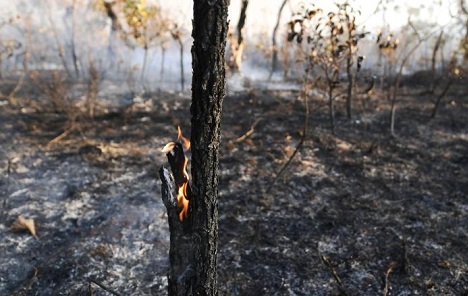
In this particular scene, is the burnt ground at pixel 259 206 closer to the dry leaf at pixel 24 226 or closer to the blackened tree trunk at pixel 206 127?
the dry leaf at pixel 24 226

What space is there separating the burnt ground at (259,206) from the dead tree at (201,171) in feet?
3.81

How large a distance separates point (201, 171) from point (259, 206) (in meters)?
3.71

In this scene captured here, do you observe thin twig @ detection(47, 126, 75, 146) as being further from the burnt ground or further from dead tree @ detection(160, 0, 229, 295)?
dead tree @ detection(160, 0, 229, 295)

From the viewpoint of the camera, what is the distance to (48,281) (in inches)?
174

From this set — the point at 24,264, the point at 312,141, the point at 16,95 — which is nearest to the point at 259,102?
the point at 312,141

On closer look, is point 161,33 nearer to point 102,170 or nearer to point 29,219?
point 102,170

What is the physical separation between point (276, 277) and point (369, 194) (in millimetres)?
2752

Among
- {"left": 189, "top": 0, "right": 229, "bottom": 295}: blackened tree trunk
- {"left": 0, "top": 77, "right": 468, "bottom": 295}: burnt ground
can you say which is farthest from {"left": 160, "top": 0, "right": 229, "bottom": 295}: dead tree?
{"left": 0, "top": 77, "right": 468, "bottom": 295}: burnt ground

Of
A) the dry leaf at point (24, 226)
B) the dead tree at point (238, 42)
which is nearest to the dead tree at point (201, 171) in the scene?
the dry leaf at point (24, 226)

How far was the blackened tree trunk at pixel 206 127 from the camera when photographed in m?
2.20

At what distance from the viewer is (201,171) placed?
8.27 ft

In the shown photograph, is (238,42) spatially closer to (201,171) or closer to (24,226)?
(24,226)

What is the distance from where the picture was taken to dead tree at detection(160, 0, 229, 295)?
221cm

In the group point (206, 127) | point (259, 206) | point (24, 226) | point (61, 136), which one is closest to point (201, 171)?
point (206, 127)
